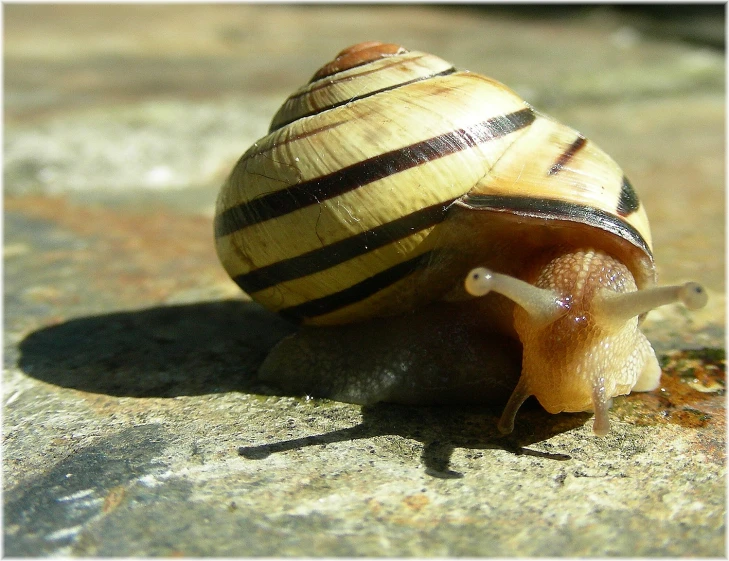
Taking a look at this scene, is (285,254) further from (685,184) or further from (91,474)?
(685,184)

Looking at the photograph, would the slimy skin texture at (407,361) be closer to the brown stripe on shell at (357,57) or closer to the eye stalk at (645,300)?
the eye stalk at (645,300)

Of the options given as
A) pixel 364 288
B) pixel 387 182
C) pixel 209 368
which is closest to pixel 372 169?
pixel 387 182

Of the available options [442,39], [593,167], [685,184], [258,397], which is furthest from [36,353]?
[442,39]

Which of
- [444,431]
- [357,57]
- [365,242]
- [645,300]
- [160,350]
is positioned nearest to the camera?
[645,300]

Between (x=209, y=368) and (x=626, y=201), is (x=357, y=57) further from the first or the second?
(x=209, y=368)

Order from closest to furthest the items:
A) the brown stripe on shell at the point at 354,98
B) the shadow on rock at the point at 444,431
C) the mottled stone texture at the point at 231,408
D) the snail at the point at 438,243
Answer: the mottled stone texture at the point at 231,408
the shadow on rock at the point at 444,431
the snail at the point at 438,243
the brown stripe on shell at the point at 354,98

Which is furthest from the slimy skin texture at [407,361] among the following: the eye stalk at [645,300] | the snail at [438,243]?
the eye stalk at [645,300]

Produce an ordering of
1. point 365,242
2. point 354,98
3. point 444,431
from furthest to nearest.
Answer: point 354,98 < point 365,242 < point 444,431
